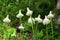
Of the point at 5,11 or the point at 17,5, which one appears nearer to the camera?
the point at 17,5

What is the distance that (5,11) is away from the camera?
4.55 meters

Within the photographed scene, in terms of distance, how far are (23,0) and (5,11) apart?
547 millimetres

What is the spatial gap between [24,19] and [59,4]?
→ 806 millimetres

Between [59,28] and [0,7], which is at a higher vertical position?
[0,7]

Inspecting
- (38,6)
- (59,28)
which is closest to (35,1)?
(38,6)

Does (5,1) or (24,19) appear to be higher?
(5,1)

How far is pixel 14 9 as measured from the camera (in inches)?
168

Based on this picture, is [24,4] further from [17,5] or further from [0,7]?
[0,7]

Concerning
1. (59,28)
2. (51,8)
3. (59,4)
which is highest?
(59,4)

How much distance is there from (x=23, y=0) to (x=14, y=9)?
0.25 m

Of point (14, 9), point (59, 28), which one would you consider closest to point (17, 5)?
point (14, 9)

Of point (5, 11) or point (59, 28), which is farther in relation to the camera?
point (5, 11)

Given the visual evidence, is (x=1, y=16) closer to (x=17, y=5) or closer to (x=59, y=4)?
(x=17, y=5)

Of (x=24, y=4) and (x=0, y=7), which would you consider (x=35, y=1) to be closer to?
(x=24, y=4)
